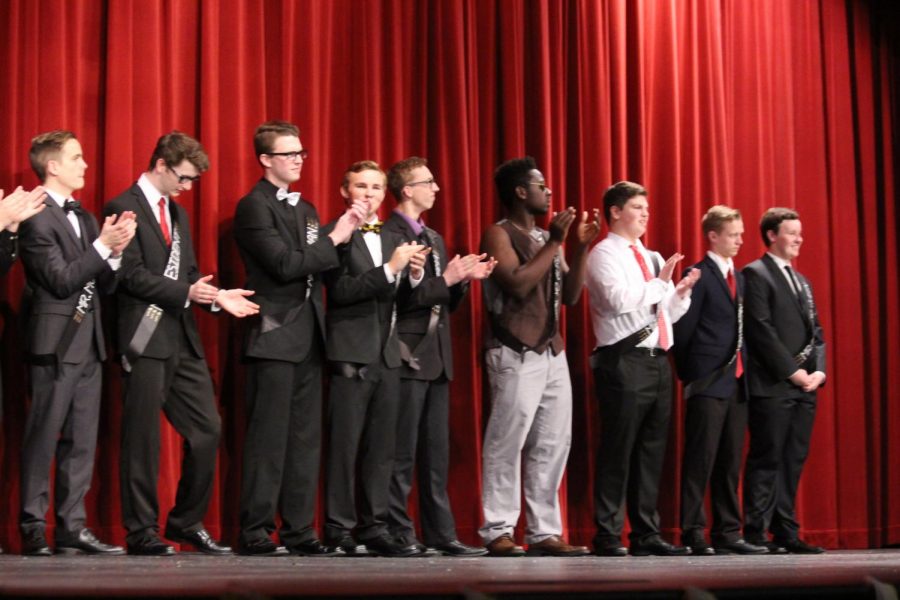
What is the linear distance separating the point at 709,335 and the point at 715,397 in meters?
0.29

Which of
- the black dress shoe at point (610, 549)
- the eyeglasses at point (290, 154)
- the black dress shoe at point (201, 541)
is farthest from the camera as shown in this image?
the black dress shoe at point (610, 549)

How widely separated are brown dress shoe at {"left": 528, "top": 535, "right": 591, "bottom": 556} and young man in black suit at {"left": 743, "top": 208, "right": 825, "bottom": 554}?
1185 millimetres

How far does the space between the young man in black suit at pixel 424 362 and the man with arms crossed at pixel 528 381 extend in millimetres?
175

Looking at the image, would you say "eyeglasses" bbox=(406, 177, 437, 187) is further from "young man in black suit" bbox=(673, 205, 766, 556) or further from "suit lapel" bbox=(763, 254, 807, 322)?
"suit lapel" bbox=(763, 254, 807, 322)

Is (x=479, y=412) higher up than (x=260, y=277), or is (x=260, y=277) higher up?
(x=260, y=277)

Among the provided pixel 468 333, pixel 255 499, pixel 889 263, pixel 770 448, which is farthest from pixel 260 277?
pixel 889 263

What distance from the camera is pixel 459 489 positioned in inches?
229

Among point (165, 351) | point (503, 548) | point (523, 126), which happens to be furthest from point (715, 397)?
point (165, 351)

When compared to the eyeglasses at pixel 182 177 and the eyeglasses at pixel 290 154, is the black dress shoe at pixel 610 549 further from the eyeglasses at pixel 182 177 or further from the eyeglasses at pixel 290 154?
the eyeglasses at pixel 182 177

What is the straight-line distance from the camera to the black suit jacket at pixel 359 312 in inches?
191

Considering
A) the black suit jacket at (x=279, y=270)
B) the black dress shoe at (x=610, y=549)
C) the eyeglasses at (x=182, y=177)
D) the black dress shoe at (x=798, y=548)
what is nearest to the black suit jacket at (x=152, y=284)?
the eyeglasses at (x=182, y=177)

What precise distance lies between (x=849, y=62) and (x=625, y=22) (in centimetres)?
168

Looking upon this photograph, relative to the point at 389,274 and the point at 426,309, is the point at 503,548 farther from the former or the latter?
the point at 389,274

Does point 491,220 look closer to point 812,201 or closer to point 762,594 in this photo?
point 812,201
